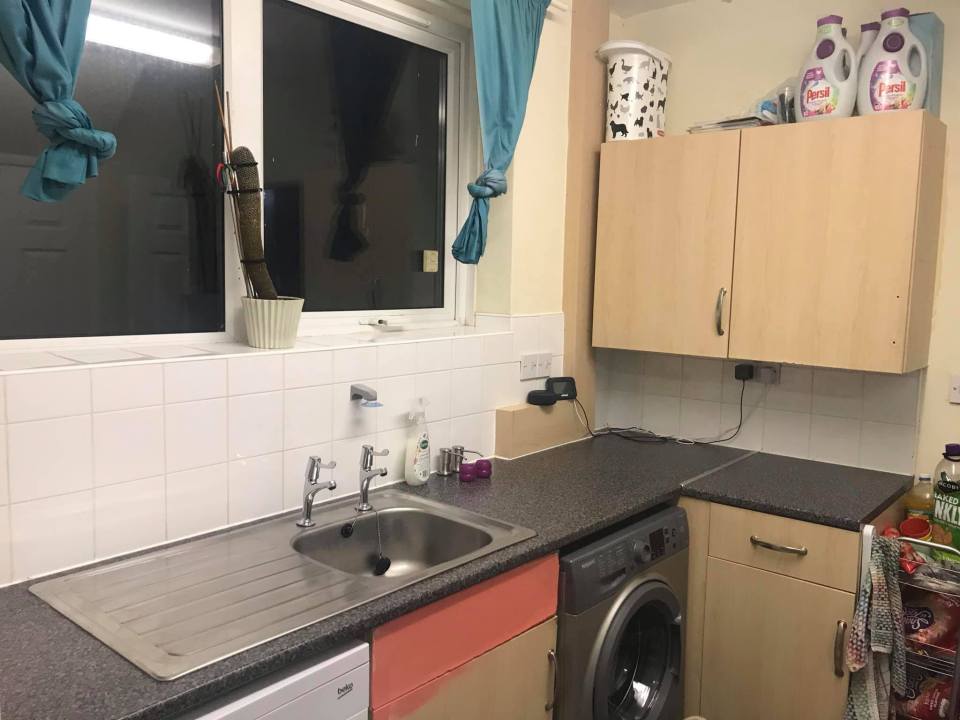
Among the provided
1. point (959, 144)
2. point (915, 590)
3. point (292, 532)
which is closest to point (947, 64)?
point (959, 144)

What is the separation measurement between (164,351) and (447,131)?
1366 millimetres

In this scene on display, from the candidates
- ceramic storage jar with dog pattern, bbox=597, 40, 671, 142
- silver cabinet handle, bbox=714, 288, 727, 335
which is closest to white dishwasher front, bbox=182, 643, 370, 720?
silver cabinet handle, bbox=714, 288, 727, 335

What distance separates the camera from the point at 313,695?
51.3 inches

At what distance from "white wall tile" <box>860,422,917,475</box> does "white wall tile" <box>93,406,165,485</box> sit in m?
2.19

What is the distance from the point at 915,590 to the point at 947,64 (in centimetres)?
159

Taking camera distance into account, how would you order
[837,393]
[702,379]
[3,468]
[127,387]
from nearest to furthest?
[3,468] < [127,387] < [837,393] < [702,379]

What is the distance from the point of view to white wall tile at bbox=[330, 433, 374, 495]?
2.05 m

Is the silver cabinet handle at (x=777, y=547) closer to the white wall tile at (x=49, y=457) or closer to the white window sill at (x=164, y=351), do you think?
the white window sill at (x=164, y=351)

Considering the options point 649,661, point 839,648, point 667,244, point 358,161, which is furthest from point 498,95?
point 839,648

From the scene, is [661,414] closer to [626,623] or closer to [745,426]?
[745,426]

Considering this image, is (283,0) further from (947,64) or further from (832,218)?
(947,64)

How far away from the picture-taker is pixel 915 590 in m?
Answer: 2.11

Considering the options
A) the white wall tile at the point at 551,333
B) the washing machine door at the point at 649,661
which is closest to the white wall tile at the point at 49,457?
the washing machine door at the point at 649,661

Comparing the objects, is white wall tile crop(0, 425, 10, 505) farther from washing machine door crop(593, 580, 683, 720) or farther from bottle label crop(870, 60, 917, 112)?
bottle label crop(870, 60, 917, 112)
